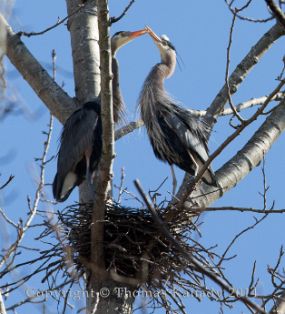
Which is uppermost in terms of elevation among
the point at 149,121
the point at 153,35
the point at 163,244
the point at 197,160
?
the point at 153,35

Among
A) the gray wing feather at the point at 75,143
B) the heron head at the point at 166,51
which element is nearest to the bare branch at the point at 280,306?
the gray wing feather at the point at 75,143

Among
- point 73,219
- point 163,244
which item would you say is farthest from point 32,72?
point 163,244

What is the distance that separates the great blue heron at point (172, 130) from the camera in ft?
19.3

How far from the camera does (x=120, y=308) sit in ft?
12.6

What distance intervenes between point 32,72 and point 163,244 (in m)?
1.54

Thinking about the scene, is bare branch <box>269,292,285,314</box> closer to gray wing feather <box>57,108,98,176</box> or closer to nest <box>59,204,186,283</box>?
nest <box>59,204,186,283</box>

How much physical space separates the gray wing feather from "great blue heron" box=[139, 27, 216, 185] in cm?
78

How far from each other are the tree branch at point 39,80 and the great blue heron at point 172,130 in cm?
129

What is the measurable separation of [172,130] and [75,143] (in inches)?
34.2

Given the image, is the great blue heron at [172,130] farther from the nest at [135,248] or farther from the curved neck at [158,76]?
the nest at [135,248]

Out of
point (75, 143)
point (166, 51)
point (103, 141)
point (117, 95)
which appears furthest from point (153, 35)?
point (103, 141)

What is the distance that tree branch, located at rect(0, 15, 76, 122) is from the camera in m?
4.84

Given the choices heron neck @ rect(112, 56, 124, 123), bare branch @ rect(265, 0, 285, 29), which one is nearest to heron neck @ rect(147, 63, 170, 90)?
heron neck @ rect(112, 56, 124, 123)

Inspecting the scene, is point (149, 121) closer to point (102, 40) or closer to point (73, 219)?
point (73, 219)
